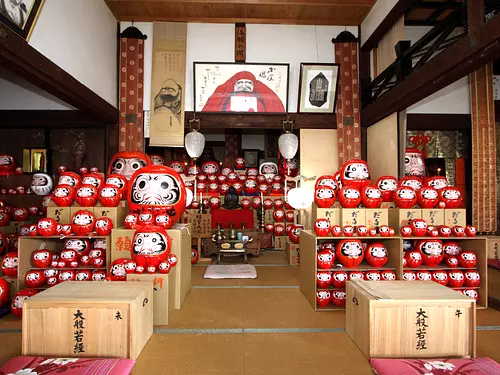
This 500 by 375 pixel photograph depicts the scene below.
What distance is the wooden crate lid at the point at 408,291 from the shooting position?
2520 millimetres

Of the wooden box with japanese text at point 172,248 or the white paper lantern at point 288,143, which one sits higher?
the white paper lantern at point 288,143

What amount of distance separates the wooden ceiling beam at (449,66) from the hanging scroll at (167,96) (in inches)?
142

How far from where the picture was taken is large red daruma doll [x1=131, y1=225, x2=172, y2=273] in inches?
130

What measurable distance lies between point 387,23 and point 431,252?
12.3ft

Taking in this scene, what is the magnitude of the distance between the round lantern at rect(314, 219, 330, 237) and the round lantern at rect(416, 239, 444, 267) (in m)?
1.09

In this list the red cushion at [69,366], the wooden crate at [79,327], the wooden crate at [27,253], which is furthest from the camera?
the wooden crate at [27,253]

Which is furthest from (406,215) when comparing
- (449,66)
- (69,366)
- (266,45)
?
(266,45)

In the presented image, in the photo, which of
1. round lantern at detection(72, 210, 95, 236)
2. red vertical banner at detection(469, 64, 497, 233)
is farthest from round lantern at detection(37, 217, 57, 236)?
red vertical banner at detection(469, 64, 497, 233)

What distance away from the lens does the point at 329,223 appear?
3826 mm

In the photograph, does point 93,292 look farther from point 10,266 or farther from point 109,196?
point 10,266

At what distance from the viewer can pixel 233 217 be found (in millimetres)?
7066

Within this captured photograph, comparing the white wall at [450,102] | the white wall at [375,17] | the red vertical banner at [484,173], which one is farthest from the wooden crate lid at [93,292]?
the white wall at [450,102]

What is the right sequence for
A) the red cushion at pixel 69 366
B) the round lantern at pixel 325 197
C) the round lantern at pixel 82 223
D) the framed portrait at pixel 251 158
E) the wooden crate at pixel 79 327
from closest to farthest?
the red cushion at pixel 69 366 < the wooden crate at pixel 79 327 < the round lantern at pixel 82 223 < the round lantern at pixel 325 197 < the framed portrait at pixel 251 158

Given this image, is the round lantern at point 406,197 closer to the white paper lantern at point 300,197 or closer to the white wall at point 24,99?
the white paper lantern at point 300,197
